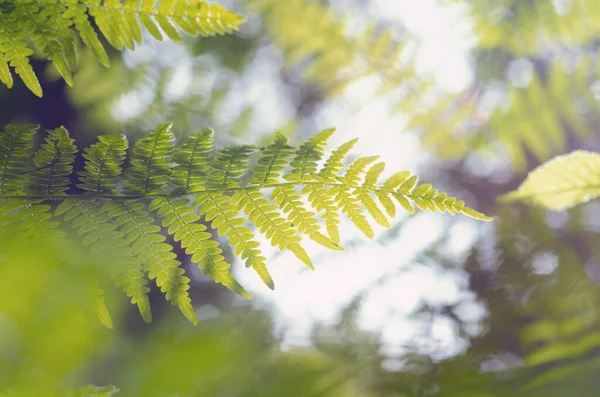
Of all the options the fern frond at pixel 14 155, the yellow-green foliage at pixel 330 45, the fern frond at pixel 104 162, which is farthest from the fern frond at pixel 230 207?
the yellow-green foliage at pixel 330 45

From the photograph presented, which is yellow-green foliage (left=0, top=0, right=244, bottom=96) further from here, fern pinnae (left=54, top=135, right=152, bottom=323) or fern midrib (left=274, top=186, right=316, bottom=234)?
fern midrib (left=274, top=186, right=316, bottom=234)

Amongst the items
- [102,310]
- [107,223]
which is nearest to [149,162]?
[107,223]

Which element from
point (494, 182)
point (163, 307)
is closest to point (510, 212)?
point (494, 182)

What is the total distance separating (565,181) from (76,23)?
0.82 meters

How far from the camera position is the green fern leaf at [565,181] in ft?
2.47

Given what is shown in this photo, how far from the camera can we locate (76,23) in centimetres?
59

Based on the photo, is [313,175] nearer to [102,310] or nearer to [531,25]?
[102,310]

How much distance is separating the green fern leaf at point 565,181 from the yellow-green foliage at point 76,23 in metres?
0.58

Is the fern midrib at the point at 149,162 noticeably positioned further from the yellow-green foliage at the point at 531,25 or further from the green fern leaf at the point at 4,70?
the yellow-green foliage at the point at 531,25

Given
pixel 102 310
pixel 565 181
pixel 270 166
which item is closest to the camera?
pixel 102 310

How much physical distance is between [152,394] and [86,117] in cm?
161

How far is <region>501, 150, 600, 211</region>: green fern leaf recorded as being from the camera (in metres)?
0.75

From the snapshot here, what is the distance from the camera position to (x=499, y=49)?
172 centimetres

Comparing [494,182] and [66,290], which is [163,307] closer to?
[494,182]
